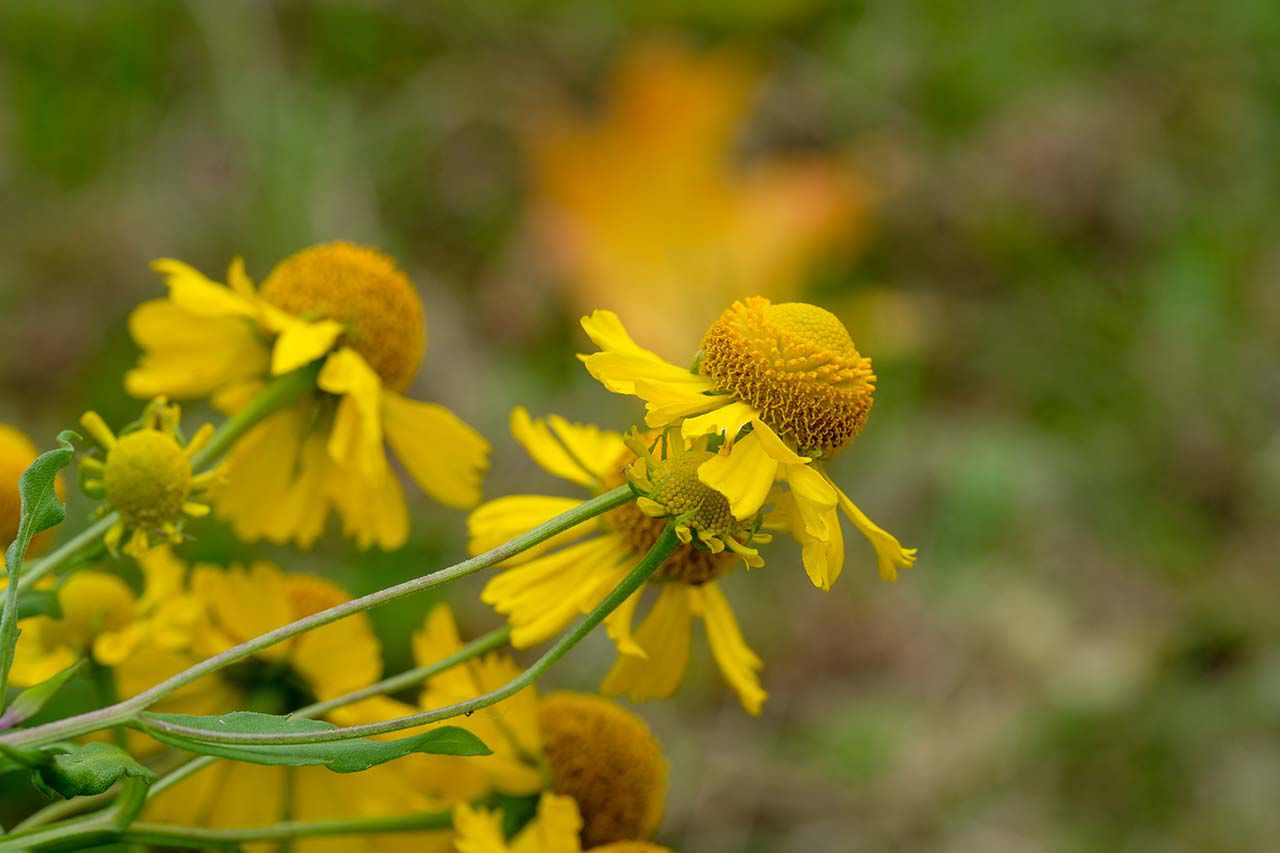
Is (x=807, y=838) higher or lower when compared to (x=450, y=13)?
lower

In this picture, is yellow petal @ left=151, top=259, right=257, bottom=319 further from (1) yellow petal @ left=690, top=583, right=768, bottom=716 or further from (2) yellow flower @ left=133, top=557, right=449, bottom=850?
(1) yellow petal @ left=690, top=583, right=768, bottom=716

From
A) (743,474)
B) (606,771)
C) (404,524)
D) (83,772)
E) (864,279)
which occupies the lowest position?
(864,279)

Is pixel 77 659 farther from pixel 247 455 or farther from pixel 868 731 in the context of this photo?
pixel 868 731

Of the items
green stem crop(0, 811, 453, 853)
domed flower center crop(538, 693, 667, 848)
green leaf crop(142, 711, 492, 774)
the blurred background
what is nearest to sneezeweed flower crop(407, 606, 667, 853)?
domed flower center crop(538, 693, 667, 848)

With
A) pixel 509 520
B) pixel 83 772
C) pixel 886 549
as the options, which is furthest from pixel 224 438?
pixel 886 549

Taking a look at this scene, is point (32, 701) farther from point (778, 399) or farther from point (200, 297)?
point (778, 399)

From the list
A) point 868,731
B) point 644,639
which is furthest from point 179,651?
point 868,731
